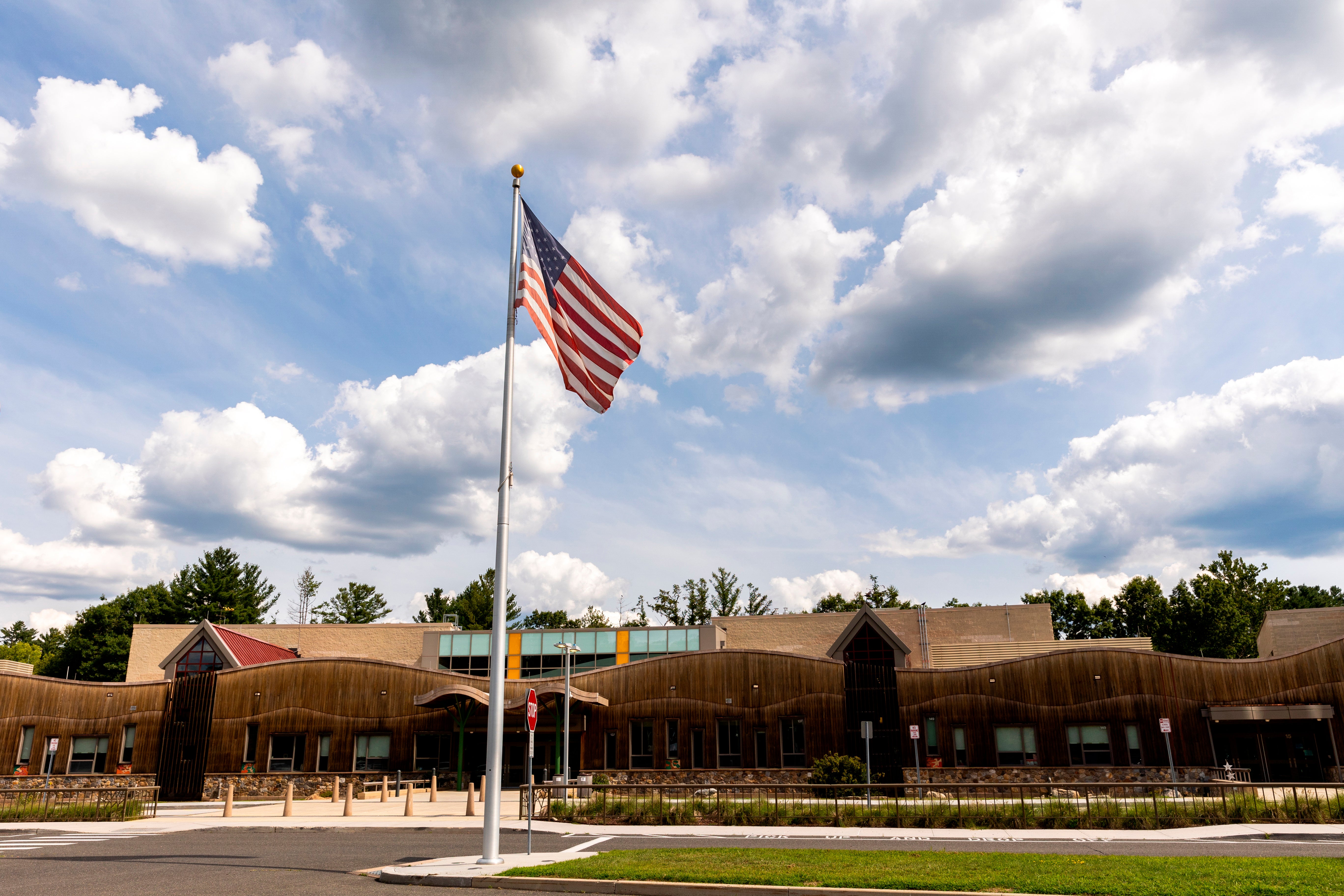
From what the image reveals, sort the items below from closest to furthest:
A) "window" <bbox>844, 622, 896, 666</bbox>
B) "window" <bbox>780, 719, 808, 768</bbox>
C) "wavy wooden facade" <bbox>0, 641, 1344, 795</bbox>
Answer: "wavy wooden facade" <bbox>0, 641, 1344, 795</bbox> < "window" <bbox>780, 719, 808, 768</bbox> < "window" <bbox>844, 622, 896, 666</bbox>

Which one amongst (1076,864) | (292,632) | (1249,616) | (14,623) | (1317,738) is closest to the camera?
(1076,864)

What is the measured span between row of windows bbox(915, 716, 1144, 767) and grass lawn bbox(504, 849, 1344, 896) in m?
23.1

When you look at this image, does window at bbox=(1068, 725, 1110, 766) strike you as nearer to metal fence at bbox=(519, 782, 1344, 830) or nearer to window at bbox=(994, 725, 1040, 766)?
window at bbox=(994, 725, 1040, 766)

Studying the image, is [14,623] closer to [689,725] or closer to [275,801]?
[275,801]


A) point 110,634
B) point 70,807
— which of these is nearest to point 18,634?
point 110,634

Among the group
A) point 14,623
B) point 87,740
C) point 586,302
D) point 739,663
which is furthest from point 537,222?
point 14,623

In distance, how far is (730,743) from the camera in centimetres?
3941

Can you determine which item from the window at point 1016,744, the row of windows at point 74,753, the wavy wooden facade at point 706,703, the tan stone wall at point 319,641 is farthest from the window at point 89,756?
the window at point 1016,744

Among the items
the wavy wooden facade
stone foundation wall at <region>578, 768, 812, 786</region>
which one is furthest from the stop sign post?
stone foundation wall at <region>578, 768, 812, 786</region>

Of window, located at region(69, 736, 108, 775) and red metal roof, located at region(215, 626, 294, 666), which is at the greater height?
red metal roof, located at region(215, 626, 294, 666)

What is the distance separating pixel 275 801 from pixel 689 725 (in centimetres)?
1796

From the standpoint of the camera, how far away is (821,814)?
2305 centimetres

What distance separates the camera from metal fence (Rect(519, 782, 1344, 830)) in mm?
21109

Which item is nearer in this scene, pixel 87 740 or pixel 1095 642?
pixel 87 740
